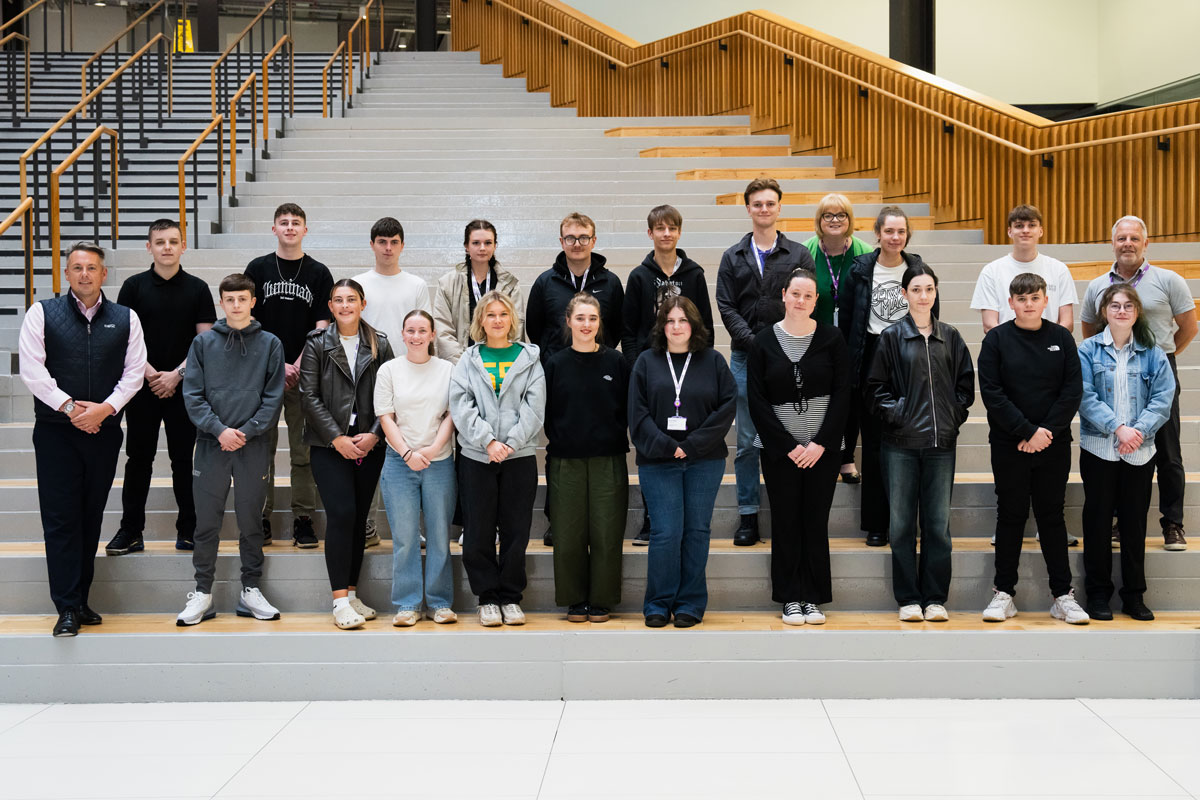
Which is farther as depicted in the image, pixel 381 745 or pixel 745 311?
pixel 745 311

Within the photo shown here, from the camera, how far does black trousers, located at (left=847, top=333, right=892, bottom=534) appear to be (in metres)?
4.40

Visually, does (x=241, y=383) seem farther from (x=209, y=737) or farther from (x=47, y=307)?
(x=209, y=737)

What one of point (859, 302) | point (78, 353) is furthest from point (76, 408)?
point (859, 302)

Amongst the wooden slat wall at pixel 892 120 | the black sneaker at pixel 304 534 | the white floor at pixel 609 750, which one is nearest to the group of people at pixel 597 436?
the black sneaker at pixel 304 534

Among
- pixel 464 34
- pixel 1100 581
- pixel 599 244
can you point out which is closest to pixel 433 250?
pixel 599 244

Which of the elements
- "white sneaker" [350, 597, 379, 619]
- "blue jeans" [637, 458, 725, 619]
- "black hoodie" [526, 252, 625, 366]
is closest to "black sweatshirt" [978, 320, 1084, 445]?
"blue jeans" [637, 458, 725, 619]

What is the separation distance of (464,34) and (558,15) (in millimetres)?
2463

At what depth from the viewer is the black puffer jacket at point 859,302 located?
4410mm

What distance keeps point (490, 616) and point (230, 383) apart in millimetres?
1321

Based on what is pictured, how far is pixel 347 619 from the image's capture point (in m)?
4.04

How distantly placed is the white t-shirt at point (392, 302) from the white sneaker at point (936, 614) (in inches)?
91.1

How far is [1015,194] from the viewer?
7707 millimetres

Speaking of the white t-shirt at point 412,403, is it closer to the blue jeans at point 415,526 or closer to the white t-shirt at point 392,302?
the blue jeans at point 415,526

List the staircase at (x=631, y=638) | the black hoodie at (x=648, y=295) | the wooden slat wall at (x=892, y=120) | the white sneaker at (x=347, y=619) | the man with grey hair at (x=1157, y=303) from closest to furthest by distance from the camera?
the staircase at (x=631, y=638) < the white sneaker at (x=347, y=619) < the man with grey hair at (x=1157, y=303) < the black hoodie at (x=648, y=295) < the wooden slat wall at (x=892, y=120)
